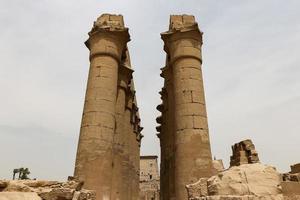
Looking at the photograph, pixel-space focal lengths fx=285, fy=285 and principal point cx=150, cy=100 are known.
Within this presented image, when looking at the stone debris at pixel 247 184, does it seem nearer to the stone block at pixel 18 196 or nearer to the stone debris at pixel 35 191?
the stone debris at pixel 35 191

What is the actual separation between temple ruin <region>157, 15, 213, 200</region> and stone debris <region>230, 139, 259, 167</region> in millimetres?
3490

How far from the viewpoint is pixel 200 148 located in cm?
1046

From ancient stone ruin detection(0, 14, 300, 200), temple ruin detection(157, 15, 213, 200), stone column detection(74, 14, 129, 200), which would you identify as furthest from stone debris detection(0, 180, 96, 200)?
temple ruin detection(157, 15, 213, 200)

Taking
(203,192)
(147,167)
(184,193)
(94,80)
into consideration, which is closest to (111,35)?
(94,80)

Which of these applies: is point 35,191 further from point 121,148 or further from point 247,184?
point 121,148

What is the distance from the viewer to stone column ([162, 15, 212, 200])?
10.3 meters

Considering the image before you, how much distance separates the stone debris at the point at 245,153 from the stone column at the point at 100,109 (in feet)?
22.0

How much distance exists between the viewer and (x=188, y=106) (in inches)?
439

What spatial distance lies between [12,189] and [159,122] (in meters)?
14.0

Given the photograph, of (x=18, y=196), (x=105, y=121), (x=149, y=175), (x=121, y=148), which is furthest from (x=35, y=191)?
(x=149, y=175)

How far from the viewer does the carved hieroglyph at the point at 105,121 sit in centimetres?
1035

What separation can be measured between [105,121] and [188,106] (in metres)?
3.29

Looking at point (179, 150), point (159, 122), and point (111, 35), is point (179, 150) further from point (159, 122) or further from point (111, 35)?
point (159, 122)

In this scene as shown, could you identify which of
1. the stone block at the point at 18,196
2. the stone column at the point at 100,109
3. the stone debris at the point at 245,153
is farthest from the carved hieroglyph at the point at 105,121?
the stone block at the point at 18,196
